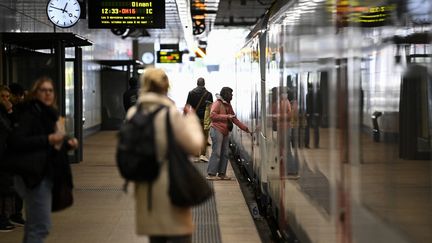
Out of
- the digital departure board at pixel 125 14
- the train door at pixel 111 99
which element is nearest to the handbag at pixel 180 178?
the digital departure board at pixel 125 14

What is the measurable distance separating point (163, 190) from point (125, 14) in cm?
1095

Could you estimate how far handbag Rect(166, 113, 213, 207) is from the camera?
4320 millimetres

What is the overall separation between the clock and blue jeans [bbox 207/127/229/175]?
14.0 feet

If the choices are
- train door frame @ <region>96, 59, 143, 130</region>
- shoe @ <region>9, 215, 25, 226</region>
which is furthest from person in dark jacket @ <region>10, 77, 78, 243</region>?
train door frame @ <region>96, 59, 143, 130</region>

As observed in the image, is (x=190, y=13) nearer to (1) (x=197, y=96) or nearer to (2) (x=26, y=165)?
(1) (x=197, y=96)

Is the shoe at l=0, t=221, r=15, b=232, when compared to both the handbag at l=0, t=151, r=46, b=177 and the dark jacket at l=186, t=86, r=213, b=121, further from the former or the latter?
the dark jacket at l=186, t=86, r=213, b=121

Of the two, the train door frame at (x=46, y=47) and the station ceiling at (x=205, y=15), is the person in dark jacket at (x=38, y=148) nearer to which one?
the train door frame at (x=46, y=47)

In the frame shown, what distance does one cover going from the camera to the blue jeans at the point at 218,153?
12898 mm

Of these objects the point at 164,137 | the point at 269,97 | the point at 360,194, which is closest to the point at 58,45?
the point at 269,97

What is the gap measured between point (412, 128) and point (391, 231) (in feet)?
1.66

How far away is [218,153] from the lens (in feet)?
42.2

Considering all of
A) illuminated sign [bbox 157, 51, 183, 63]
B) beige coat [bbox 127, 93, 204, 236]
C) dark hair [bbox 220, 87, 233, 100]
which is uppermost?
illuminated sign [bbox 157, 51, 183, 63]

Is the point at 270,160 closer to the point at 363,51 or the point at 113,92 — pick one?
the point at 363,51

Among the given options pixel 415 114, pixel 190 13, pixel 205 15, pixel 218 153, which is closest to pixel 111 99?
pixel 205 15
